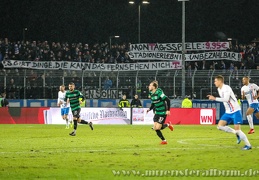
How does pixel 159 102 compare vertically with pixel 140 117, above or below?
above

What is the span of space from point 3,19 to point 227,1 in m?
26.9

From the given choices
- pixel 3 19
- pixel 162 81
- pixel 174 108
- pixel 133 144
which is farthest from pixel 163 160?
pixel 3 19

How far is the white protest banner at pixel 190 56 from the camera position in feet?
158

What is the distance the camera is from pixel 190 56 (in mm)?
49000

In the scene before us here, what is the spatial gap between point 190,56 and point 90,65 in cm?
741

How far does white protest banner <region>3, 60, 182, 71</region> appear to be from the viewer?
1866 inches

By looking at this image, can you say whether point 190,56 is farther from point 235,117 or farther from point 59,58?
point 235,117

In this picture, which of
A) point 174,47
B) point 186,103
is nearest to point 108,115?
point 186,103

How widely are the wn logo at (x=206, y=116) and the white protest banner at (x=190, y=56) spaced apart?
393 inches

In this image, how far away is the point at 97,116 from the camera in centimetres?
3875

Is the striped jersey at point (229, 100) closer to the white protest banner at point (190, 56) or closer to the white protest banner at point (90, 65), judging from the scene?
the white protest banner at point (90, 65)

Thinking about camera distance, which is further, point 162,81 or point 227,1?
point 227,1

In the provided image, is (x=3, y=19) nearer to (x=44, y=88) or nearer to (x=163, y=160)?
(x=44, y=88)

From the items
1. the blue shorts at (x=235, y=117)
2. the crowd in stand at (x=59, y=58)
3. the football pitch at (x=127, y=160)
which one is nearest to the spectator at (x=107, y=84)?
the crowd in stand at (x=59, y=58)
